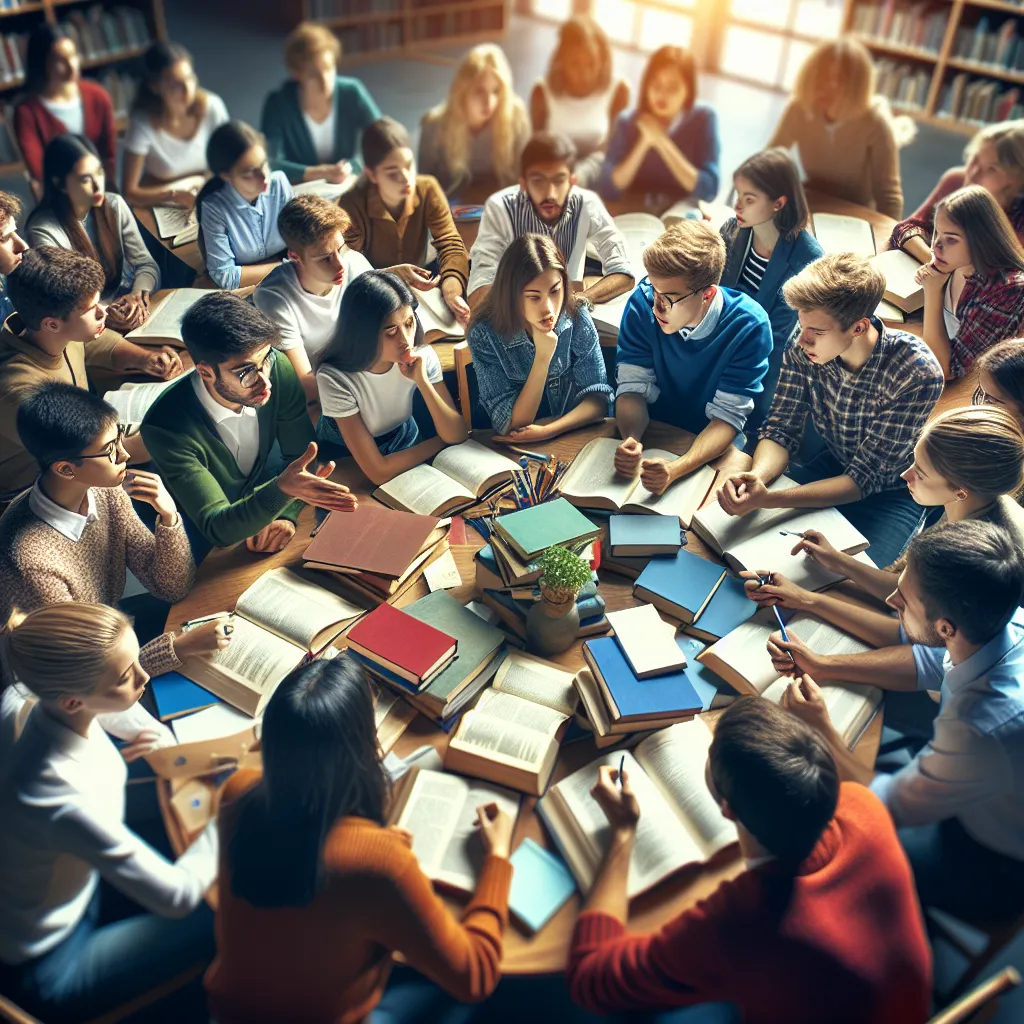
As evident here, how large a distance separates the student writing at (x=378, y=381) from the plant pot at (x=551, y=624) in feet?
2.29

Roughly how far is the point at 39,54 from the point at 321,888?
433 cm

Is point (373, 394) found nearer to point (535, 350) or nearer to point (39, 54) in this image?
point (535, 350)

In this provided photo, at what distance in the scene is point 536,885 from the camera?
1.56 meters

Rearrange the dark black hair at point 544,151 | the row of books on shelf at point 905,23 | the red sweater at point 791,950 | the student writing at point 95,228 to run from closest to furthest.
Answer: the red sweater at point 791,950 → the student writing at point 95,228 → the dark black hair at point 544,151 → the row of books on shelf at point 905,23

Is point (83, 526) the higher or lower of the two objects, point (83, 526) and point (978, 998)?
the higher

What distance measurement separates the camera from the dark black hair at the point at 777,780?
55.4 inches

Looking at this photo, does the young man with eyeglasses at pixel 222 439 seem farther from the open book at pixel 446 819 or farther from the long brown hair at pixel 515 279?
the open book at pixel 446 819

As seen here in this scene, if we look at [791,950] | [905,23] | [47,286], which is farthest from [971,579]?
[905,23]

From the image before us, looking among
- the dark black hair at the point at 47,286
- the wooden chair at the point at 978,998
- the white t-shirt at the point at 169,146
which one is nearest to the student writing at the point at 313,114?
the white t-shirt at the point at 169,146

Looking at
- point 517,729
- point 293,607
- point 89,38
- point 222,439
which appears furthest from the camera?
point 89,38

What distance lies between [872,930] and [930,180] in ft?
18.5

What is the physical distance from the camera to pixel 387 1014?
62.9 inches

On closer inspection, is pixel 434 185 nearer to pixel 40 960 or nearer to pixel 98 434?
pixel 98 434

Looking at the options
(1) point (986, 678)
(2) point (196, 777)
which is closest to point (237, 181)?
(2) point (196, 777)
